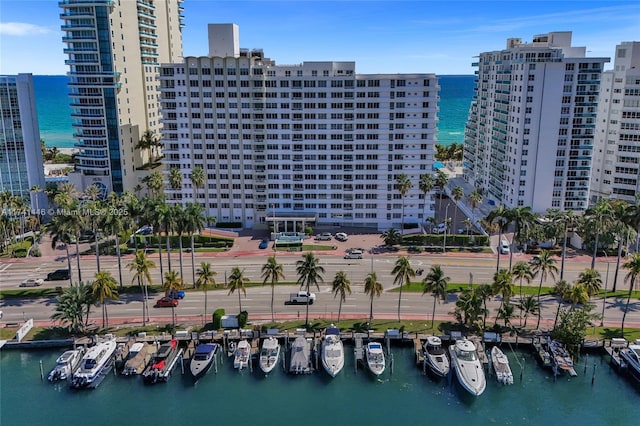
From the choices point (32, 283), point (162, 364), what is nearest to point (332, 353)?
point (162, 364)

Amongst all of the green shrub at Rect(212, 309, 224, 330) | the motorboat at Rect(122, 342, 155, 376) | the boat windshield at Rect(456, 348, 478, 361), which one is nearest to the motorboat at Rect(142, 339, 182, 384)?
the motorboat at Rect(122, 342, 155, 376)

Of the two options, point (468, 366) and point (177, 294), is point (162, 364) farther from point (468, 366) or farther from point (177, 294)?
point (468, 366)

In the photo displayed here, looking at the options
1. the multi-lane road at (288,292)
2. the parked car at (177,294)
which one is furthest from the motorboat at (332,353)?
the parked car at (177,294)

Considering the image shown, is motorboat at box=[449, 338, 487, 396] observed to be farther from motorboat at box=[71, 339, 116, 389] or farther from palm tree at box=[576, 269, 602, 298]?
motorboat at box=[71, 339, 116, 389]

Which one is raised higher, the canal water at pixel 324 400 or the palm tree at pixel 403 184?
the palm tree at pixel 403 184

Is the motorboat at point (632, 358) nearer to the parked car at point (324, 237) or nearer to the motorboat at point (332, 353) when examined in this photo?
the motorboat at point (332, 353)

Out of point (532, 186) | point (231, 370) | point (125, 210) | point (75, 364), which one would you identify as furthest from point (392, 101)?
point (75, 364)

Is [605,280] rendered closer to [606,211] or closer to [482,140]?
[606,211]
